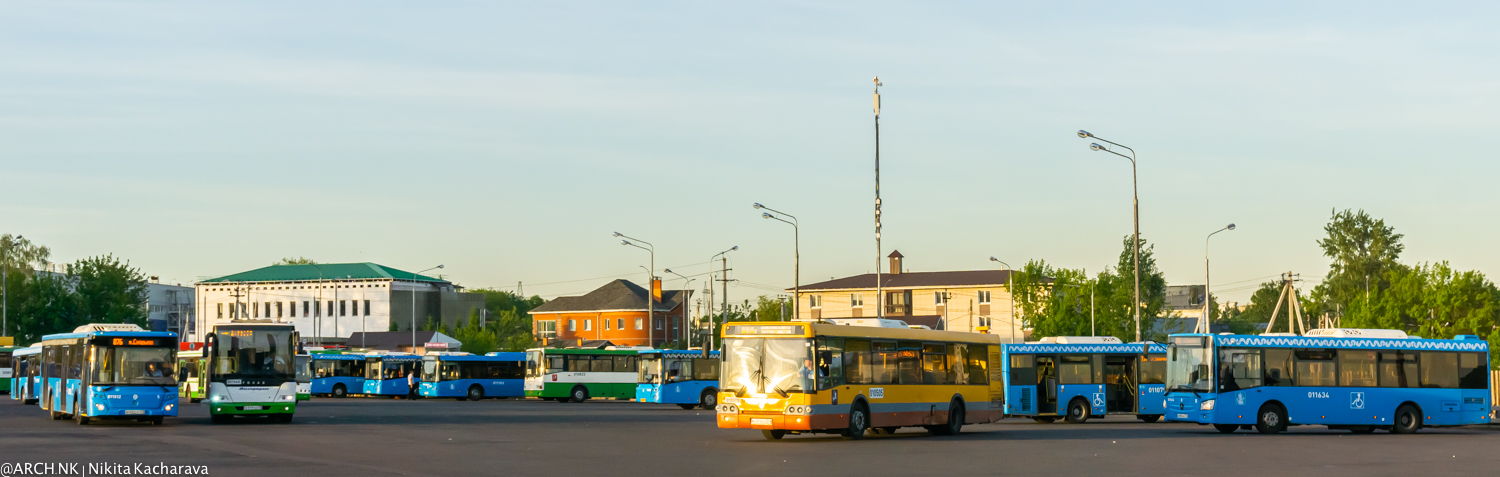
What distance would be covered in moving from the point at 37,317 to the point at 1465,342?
4091 inches

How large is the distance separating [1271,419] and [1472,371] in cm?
478

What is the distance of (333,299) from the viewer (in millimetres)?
134125

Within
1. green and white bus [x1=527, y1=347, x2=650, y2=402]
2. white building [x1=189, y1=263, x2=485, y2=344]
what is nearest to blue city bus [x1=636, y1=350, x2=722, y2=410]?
green and white bus [x1=527, y1=347, x2=650, y2=402]

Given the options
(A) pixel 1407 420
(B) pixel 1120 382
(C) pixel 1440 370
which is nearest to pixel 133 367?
(B) pixel 1120 382

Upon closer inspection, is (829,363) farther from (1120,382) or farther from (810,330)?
(1120,382)

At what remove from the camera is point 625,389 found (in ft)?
203

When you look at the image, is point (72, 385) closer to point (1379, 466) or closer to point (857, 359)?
point (857, 359)

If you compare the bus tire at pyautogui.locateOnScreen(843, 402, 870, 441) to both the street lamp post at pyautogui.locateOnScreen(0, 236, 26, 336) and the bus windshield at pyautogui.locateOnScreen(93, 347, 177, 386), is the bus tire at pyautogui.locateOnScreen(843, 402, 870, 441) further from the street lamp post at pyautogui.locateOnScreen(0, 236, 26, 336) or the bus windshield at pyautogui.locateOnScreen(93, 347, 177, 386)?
the street lamp post at pyautogui.locateOnScreen(0, 236, 26, 336)

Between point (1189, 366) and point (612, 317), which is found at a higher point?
point (612, 317)

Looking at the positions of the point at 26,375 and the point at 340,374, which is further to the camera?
the point at 340,374

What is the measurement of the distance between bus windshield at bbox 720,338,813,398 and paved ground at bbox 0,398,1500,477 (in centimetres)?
100

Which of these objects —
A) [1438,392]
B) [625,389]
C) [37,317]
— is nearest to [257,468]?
[1438,392]

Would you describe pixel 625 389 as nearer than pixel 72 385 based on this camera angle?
No

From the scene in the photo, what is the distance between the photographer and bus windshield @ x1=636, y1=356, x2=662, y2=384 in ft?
177
